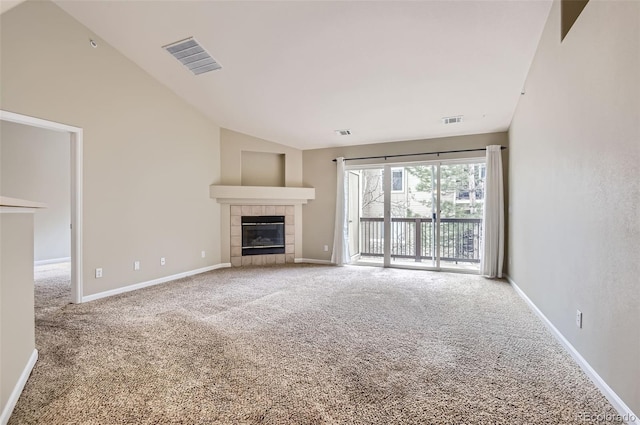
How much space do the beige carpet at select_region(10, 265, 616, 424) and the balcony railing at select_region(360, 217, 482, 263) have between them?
1.85m

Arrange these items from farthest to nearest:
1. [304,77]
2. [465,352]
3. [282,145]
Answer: [282,145], [304,77], [465,352]

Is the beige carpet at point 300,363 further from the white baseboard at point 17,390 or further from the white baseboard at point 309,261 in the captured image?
the white baseboard at point 309,261

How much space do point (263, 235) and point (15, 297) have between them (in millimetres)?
4573

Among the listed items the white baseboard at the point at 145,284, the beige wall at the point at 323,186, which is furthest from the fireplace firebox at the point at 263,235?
the white baseboard at the point at 145,284

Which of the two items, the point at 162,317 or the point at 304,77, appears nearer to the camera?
the point at 162,317

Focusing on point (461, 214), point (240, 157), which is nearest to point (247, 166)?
point (240, 157)

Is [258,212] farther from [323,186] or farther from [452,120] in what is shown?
[452,120]

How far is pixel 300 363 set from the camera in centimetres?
214

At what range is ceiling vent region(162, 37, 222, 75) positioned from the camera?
3.47m

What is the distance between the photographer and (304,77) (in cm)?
387

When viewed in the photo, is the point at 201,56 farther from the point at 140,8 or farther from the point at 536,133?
the point at 536,133

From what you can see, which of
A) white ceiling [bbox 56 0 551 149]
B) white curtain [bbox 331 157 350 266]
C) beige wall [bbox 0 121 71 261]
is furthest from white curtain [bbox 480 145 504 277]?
beige wall [bbox 0 121 71 261]

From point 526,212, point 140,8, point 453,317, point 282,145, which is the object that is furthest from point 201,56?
point 526,212

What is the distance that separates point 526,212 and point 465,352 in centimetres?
225
